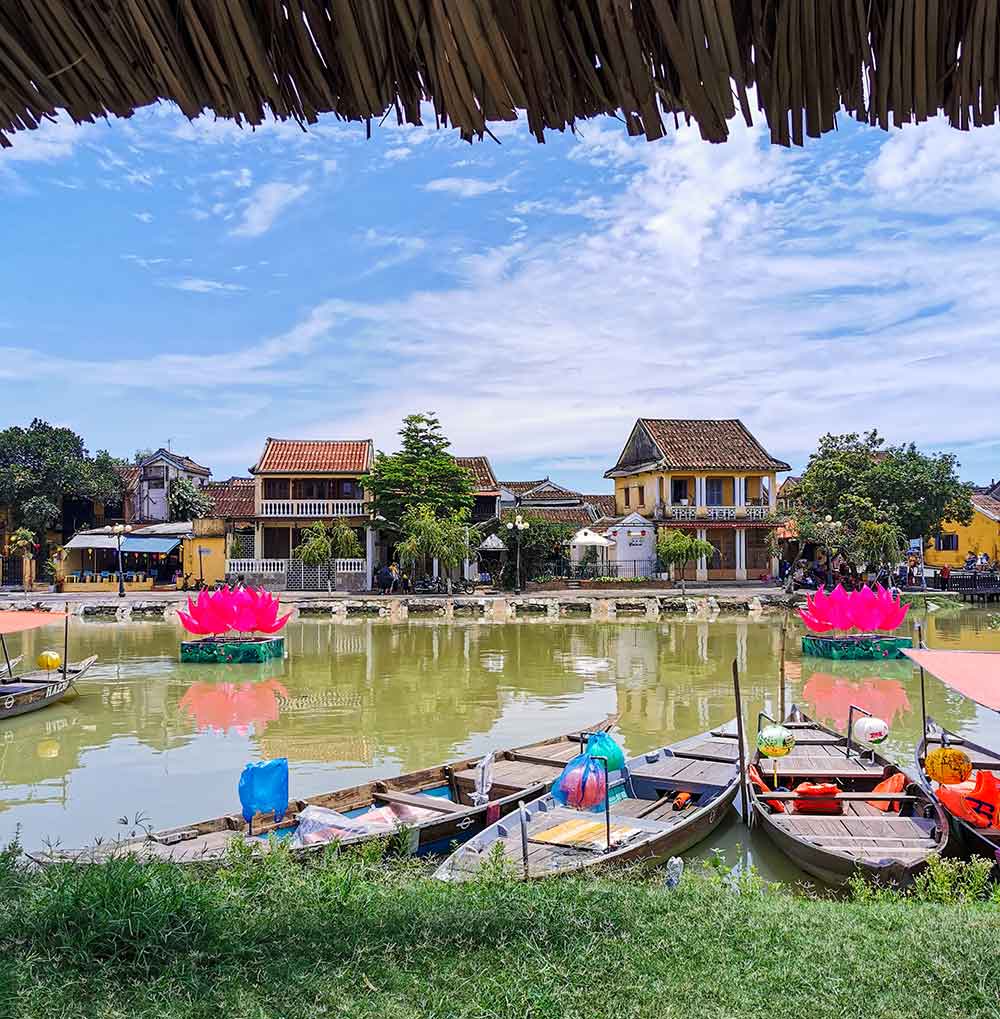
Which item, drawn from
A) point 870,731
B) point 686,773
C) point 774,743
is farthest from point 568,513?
point 686,773

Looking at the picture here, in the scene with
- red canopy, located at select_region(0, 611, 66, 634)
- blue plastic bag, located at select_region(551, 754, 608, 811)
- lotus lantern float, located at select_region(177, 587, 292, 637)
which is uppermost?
red canopy, located at select_region(0, 611, 66, 634)

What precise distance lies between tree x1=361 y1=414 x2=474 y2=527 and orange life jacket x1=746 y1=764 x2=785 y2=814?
1035 inches

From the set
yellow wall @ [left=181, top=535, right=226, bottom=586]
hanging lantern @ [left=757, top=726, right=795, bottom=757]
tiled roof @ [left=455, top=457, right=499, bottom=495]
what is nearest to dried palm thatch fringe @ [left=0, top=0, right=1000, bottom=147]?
hanging lantern @ [left=757, top=726, right=795, bottom=757]

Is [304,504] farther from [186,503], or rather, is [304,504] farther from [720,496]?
[720,496]

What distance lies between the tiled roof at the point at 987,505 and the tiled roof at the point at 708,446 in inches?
529

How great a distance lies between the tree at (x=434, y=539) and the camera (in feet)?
107

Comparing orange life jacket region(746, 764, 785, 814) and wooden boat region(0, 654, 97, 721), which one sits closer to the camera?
orange life jacket region(746, 764, 785, 814)

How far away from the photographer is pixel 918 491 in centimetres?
3572

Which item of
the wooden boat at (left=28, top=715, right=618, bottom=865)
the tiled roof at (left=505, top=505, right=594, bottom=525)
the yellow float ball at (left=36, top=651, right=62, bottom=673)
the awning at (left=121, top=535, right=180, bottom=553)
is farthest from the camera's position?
the tiled roof at (left=505, top=505, right=594, bottom=525)

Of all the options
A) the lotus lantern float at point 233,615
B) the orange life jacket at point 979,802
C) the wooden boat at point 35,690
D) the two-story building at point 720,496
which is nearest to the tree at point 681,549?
the two-story building at point 720,496

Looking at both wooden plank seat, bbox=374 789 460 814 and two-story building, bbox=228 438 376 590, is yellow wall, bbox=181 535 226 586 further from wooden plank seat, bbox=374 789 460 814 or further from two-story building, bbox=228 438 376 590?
wooden plank seat, bbox=374 789 460 814

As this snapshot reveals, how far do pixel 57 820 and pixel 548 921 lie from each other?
25.4 feet

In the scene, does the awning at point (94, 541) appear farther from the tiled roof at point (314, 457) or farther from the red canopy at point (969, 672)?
the red canopy at point (969, 672)

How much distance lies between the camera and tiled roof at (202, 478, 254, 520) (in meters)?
41.0
